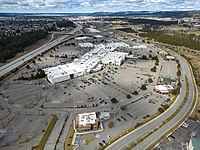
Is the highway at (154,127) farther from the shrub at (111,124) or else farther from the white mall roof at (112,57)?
the white mall roof at (112,57)

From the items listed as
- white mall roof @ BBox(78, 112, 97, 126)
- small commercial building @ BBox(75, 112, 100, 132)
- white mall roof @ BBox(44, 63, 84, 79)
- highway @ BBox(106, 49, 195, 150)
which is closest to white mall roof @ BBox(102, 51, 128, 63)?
white mall roof @ BBox(44, 63, 84, 79)

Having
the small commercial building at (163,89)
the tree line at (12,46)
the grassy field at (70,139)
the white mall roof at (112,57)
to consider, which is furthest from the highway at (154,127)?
the tree line at (12,46)

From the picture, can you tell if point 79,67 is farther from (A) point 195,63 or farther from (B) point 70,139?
(A) point 195,63

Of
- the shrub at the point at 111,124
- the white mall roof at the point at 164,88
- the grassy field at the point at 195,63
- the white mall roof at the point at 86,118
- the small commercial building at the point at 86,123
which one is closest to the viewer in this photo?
the small commercial building at the point at 86,123

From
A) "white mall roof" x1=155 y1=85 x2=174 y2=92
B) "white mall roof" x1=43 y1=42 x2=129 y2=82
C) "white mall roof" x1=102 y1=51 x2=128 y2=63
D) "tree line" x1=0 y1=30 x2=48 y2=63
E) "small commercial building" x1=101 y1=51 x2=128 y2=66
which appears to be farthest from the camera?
"tree line" x1=0 y1=30 x2=48 y2=63

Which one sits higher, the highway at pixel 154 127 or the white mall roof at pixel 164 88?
the white mall roof at pixel 164 88

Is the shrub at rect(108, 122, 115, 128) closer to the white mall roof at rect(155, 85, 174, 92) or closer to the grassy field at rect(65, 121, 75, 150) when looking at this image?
the grassy field at rect(65, 121, 75, 150)

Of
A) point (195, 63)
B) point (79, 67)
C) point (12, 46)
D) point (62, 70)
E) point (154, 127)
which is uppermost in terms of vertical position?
point (12, 46)

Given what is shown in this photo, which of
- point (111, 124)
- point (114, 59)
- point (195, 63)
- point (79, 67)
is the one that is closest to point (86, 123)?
point (111, 124)
